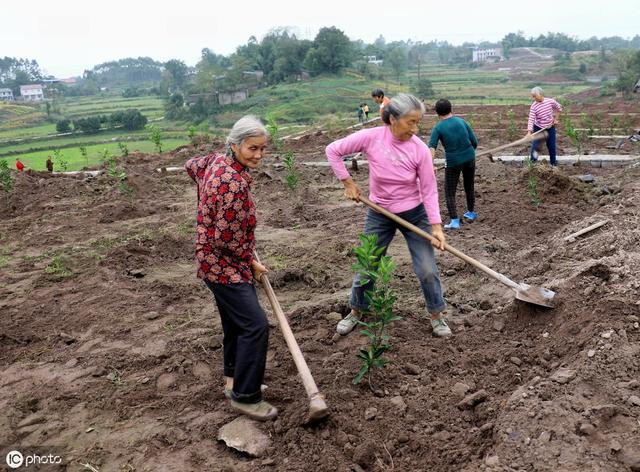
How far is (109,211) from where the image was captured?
8.54 m

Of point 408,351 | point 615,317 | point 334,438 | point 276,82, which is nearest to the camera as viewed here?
point 334,438

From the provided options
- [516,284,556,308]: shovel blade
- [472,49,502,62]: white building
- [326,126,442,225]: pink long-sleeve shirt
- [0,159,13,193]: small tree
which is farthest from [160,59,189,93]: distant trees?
[516,284,556,308]: shovel blade

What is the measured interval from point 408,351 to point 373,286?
0.54 metres

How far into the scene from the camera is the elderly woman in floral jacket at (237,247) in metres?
2.80

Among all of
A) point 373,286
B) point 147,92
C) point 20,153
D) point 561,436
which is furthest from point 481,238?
point 147,92

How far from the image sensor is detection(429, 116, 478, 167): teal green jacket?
6.19 meters

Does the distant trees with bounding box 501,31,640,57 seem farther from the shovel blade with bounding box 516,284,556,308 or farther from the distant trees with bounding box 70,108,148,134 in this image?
the shovel blade with bounding box 516,284,556,308

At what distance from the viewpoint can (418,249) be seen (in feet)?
12.7

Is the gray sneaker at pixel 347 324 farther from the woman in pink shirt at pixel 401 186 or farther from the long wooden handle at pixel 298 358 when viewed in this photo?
the long wooden handle at pixel 298 358

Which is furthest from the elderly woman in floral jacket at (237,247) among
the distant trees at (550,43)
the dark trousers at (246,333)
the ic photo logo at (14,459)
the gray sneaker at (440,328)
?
the distant trees at (550,43)

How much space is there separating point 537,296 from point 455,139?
2819mm

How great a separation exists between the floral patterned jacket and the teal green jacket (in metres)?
3.75

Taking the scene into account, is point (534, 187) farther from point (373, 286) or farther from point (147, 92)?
point (147, 92)

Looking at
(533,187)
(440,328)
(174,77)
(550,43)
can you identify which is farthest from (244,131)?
(550,43)
